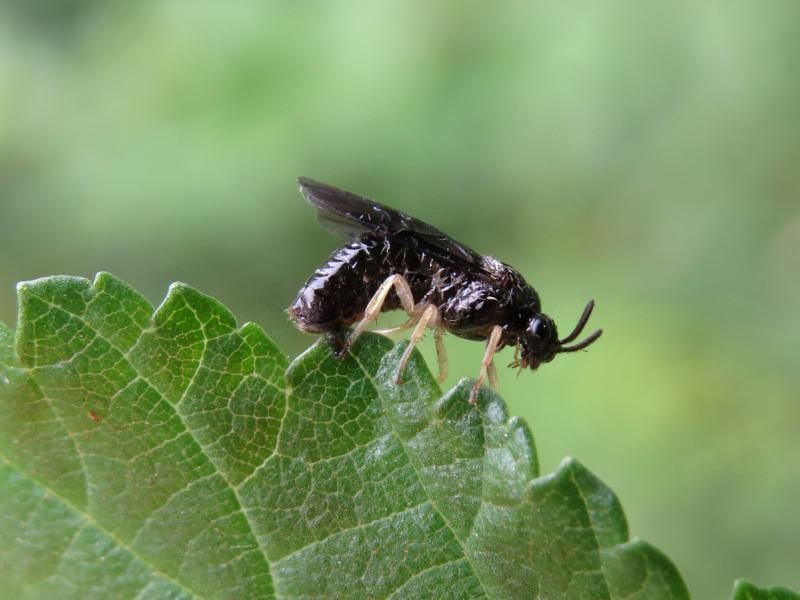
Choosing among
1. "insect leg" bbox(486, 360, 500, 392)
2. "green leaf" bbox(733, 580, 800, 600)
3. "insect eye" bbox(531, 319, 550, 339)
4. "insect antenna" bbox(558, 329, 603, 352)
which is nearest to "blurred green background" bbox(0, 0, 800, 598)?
"insect antenna" bbox(558, 329, 603, 352)

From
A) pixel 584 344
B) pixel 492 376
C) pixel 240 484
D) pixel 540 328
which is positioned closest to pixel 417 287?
pixel 540 328

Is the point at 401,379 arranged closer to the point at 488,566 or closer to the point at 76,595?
the point at 488,566

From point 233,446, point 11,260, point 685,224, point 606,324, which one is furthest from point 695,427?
point 11,260

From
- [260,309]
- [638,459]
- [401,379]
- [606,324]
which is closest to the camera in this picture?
[401,379]

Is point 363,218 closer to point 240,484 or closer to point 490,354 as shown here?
point 490,354

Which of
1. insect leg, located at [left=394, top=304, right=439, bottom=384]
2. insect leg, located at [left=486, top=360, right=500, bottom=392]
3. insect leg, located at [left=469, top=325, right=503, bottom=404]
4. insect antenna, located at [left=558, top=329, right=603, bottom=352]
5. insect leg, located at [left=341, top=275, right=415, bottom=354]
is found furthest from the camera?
insect antenna, located at [left=558, top=329, right=603, bottom=352]

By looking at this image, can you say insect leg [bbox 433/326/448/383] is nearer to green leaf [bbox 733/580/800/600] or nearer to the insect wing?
the insect wing
